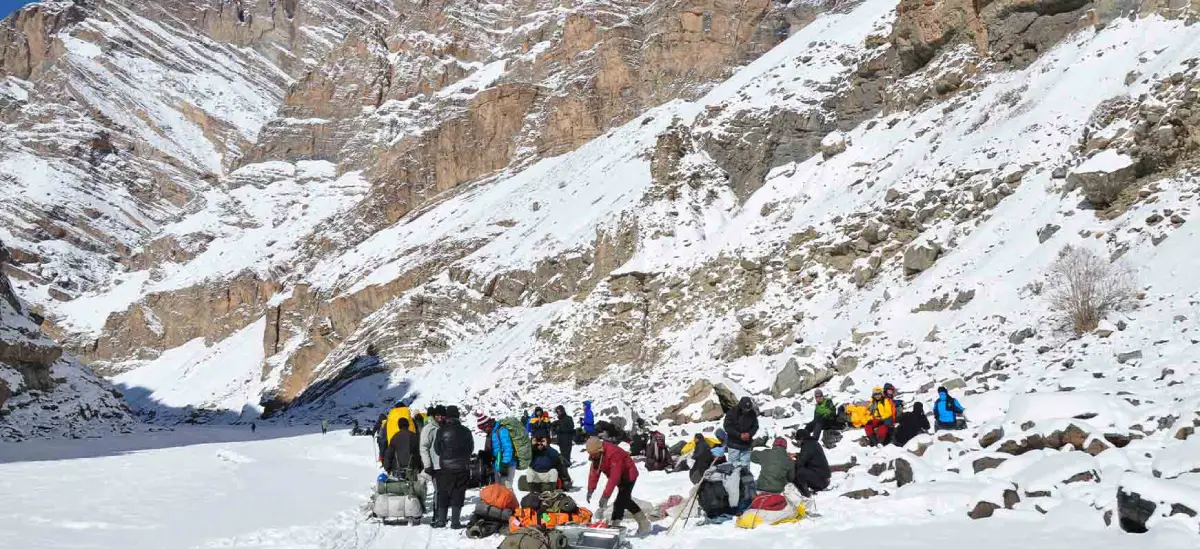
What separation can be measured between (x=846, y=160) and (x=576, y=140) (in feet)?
142

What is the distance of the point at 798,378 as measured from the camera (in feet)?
65.2

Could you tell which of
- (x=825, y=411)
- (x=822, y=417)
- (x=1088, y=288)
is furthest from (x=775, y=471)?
(x=1088, y=288)

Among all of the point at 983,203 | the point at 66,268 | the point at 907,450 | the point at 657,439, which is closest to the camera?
the point at 907,450

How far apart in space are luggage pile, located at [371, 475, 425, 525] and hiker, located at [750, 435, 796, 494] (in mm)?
4074

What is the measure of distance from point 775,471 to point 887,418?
4.28m

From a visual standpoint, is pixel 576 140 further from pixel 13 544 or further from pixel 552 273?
pixel 13 544

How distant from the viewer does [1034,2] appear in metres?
28.0

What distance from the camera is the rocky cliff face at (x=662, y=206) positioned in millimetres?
19906

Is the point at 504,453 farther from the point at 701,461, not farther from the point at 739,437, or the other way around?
the point at 739,437

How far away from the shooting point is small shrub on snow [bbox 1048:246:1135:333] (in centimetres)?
1504

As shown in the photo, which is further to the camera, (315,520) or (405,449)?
(405,449)

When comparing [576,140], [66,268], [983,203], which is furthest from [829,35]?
[66,268]

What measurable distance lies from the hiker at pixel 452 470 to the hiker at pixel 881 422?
248 inches

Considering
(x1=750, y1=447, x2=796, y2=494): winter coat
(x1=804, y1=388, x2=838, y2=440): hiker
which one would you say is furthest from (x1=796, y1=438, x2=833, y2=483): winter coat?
(x1=804, y1=388, x2=838, y2=440): hiker
